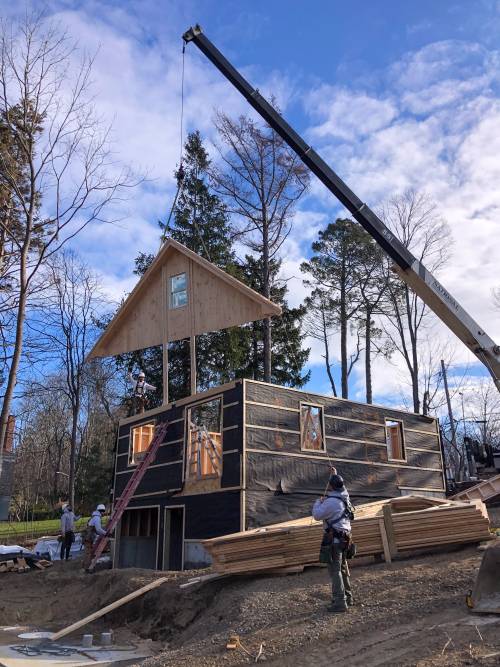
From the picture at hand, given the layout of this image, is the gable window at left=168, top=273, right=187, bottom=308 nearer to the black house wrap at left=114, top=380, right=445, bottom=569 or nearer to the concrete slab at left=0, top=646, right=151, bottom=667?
the black house wrap at left=114, top=380, right=445, bottom=569

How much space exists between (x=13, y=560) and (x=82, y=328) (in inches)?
653

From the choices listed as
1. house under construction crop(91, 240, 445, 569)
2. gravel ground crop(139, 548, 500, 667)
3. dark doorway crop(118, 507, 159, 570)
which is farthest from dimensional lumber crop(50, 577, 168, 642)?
dark doorway crop(118, 507, 159, 570)

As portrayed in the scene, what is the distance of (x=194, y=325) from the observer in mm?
15180

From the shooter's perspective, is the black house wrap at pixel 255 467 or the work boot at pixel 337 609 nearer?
the work boot at pixel 337 609

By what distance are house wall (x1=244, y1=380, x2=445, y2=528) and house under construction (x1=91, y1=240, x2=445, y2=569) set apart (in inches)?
1.2

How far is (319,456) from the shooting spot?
14.3m

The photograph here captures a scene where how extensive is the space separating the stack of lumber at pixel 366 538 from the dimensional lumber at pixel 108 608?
1.72 m

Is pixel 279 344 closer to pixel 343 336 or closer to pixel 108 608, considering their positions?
pixel 343 336

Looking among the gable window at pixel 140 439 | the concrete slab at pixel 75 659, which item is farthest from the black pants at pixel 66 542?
the concrete slab at pixel 75 659

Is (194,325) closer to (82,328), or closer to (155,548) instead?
(155,548)

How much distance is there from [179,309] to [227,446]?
177 inches

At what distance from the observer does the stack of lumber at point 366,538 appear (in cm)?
927

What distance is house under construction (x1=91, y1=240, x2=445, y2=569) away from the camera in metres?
12.9

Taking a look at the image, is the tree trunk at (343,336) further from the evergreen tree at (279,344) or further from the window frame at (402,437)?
the window frame at (402,437)
